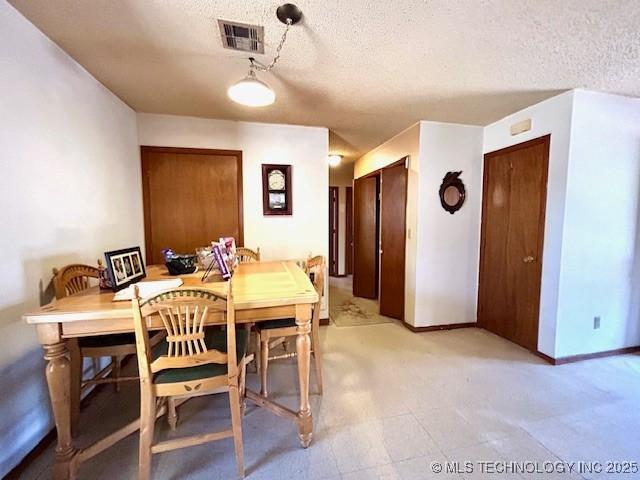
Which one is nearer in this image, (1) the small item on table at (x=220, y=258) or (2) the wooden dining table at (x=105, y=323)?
(2) the wooden dining table at (x=105, y=323)

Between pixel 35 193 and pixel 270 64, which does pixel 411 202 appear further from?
pixel 35 193

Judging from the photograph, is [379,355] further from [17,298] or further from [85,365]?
[17,298]

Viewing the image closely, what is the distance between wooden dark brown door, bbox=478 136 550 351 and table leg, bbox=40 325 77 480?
3564 millimetres

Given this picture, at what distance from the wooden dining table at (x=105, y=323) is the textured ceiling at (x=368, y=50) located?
4.95 ft

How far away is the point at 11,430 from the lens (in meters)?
1.45

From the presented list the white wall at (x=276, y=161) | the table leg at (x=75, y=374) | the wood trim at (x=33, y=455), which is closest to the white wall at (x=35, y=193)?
the wood trim at (x=33, y=455)

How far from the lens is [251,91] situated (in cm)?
180

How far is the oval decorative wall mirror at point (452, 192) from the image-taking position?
3.24 m

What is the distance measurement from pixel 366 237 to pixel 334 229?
1957 mm

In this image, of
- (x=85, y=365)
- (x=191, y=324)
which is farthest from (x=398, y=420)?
(x=85, y=365)

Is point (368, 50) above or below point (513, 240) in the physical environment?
above

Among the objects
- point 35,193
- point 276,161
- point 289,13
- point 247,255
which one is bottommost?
point 247,255

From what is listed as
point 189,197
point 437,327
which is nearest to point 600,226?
point 437,327

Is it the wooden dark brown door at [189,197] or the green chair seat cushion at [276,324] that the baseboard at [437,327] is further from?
the wooden dark brown door at [189,197]
